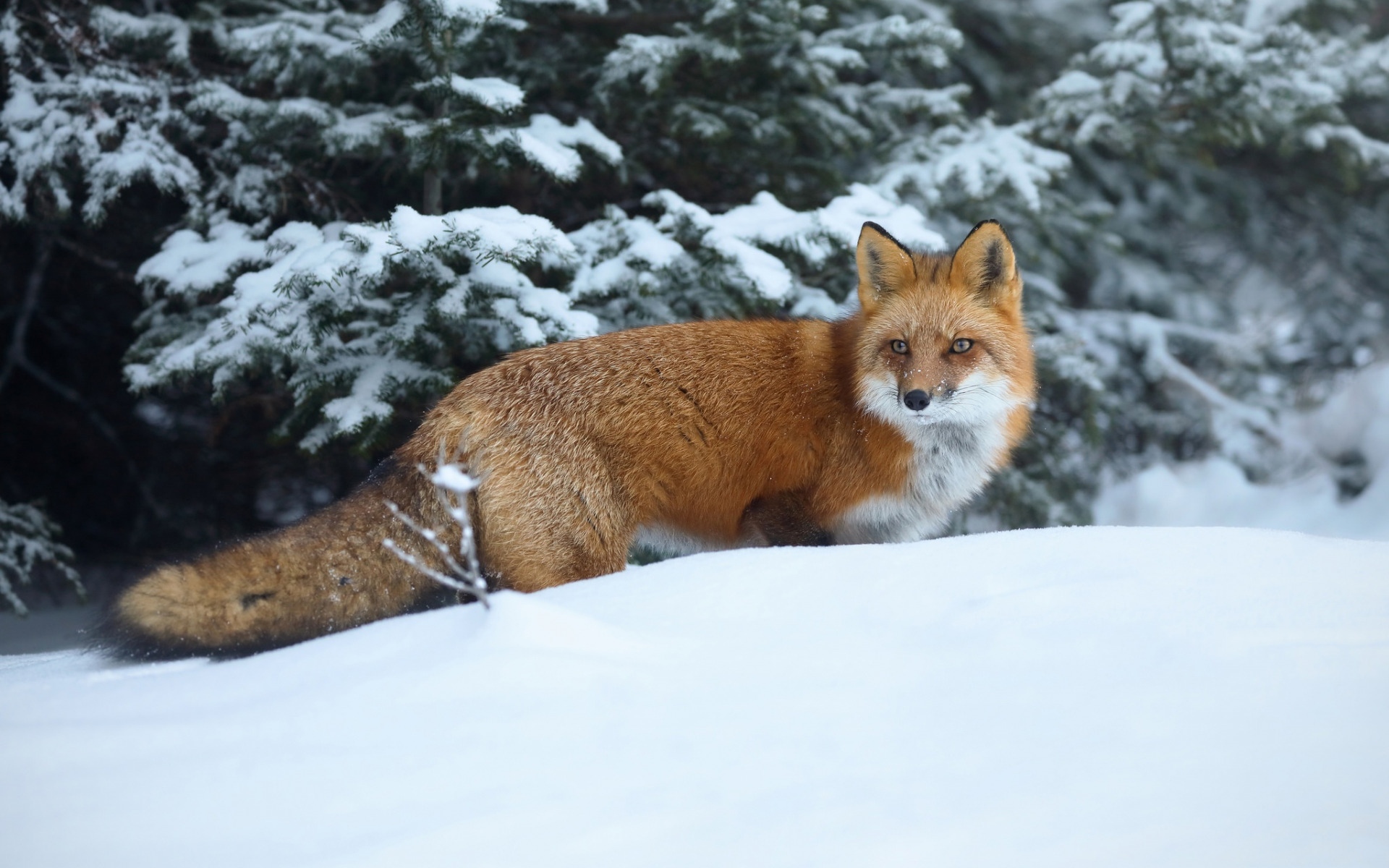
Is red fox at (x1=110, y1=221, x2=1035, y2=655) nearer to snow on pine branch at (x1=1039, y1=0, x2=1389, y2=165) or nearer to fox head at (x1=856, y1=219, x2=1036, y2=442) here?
fox head at (x1=856, y1=219, x2=1036, y2=442)

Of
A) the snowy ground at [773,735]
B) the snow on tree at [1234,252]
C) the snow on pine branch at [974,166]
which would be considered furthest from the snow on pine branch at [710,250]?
the snowy ground at [773,735]

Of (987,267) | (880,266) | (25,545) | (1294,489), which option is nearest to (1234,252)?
(1294,489)

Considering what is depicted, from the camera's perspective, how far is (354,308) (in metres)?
4.24

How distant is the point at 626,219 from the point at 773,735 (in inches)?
129

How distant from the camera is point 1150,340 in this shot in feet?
23.6

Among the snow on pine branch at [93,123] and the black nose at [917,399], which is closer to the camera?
the black nose at [917,399]

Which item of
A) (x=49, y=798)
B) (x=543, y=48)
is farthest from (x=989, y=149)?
(x=49, y=798)

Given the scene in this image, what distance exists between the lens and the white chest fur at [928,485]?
368 cm

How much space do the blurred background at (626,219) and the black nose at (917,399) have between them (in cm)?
118

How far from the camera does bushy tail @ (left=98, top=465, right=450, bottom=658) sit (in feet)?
8.70

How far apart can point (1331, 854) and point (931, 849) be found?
2.00 feet

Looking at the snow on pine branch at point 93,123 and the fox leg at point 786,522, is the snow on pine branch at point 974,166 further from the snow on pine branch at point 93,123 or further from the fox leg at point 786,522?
the snow on pine branch at point 93,123

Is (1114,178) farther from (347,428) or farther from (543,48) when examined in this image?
(347,428)

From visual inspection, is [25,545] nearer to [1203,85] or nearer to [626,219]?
[626,219]
